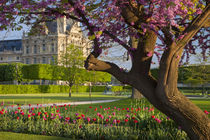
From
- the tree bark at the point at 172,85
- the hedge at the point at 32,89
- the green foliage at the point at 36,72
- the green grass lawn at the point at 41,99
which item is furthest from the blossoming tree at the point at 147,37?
the green foliage at the point at 36,72

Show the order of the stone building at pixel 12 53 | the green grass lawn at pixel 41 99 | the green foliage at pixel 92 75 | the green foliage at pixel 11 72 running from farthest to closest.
Answer: the stone building at pixel 12 53, the green foliage at pixel 11 72, the green foliage at pixel 92 75, the green grass lawn at pixel 41 99

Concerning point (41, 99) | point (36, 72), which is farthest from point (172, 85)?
point (36, 72)

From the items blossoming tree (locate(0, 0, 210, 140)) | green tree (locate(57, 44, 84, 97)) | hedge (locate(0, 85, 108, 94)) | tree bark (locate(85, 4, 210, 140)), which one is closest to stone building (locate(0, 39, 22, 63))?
hedge (locate(0, 85, 108, 94))

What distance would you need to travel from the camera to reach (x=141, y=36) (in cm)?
496

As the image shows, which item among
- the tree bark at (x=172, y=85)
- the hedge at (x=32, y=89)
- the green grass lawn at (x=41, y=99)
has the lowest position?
the hedge at (x=32, y=89)

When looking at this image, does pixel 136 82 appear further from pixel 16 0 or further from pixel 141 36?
pixel 16 0

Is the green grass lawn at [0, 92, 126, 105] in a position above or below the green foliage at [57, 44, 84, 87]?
below

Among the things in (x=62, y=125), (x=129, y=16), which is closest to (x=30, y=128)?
(x=62, y=125)

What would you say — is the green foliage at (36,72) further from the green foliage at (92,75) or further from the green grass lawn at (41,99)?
the green grass lawn at (41,99)

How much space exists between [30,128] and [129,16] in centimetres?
428

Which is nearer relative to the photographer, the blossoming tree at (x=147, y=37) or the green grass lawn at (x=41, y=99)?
the blossoming tree at (x=147, y=37)

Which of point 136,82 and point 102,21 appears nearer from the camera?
point 102,21

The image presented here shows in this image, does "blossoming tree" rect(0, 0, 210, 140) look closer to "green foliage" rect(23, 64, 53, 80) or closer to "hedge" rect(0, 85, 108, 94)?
"hedge" rect(0, 85, 108, 94)

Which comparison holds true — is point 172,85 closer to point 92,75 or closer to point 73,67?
point 73,67
